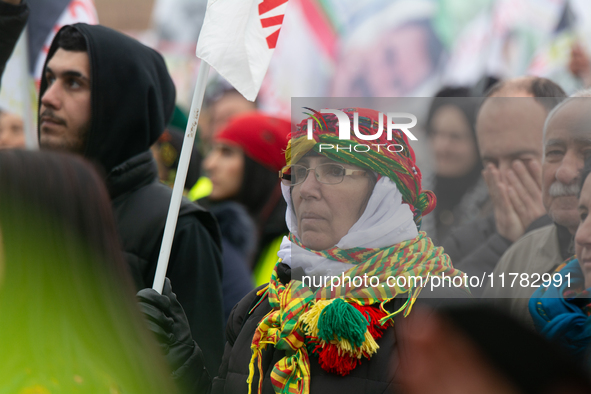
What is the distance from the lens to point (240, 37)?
2.33m

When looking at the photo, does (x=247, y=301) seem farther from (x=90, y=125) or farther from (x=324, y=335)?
(x=90, y=125)

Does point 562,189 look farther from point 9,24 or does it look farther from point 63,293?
point 9,24

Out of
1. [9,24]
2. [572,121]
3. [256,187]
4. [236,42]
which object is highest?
[9,24]

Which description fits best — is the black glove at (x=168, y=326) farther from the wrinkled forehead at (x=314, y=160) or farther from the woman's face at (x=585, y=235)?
the woman's face at (x=585, y=235)

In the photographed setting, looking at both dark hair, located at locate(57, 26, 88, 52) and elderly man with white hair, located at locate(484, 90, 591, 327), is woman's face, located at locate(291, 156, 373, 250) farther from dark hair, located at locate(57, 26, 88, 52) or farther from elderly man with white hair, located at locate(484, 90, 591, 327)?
dark hair, located at locate(57, 26, 88, 52)

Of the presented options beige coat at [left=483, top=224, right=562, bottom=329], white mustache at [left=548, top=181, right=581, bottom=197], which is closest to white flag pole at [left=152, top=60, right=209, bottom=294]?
beige coat at [left=483, top=224, right=562, bottom=329]

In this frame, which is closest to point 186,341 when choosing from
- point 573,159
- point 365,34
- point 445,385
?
point 573,159

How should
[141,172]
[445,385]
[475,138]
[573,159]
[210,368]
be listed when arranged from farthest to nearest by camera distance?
[141,172] < [210,368] < [475,138] < [573,159] < [445,385]

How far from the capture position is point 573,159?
1.96 meters

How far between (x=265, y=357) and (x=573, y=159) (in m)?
1.07

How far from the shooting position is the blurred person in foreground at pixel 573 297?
181cm

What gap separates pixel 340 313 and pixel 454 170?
2.30 feet

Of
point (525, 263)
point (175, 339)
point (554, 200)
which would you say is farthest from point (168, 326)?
point (554, 200)

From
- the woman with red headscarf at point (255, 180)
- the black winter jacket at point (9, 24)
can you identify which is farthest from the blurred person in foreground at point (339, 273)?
the woman with red headscarf at point (255, 180)
